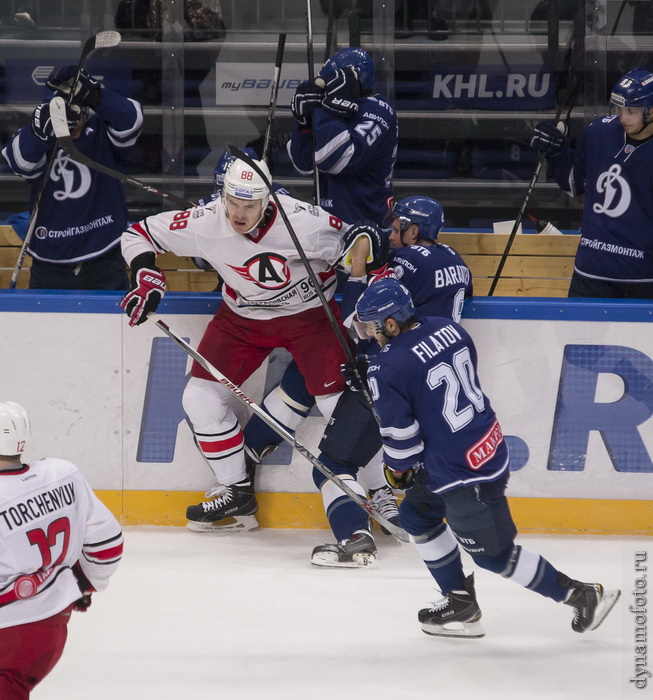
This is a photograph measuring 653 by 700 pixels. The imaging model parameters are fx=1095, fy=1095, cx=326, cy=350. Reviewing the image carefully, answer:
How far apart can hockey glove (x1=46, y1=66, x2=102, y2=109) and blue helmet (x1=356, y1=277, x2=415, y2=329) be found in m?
1.86

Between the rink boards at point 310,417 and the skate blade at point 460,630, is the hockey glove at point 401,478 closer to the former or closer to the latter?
the skate blade at point 460,630

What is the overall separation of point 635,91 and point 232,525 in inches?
82.5

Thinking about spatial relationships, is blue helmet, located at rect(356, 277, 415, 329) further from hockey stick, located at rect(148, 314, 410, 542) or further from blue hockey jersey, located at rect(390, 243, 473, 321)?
hockey stick, located at rect(148, 314, 410, 542)

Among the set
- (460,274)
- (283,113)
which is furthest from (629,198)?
(283,113)

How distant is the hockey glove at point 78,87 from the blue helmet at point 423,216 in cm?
136

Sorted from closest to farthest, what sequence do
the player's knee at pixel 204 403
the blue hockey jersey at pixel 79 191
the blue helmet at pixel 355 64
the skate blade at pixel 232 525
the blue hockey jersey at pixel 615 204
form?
the player's knee at pixel 204 403 → the skate blade at pixel 232 525 → the blue hockey jersey at pixel 615 204 → the blue helmet at pixel 355 64 → the blue hockey jersey at pixel 79 191

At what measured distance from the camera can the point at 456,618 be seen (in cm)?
301

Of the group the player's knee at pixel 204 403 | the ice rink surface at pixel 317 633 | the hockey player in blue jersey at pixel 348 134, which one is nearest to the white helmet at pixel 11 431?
the ice rink surface at pixel 317 633

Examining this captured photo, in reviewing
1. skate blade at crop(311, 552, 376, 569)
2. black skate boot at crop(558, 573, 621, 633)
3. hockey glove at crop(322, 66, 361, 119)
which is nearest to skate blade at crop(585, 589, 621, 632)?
black skate boot at crop(558, 573, 621, 633)

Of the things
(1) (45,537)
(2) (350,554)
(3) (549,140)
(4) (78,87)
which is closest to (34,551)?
(1) (45,537)

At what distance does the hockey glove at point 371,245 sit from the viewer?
12.0 ft

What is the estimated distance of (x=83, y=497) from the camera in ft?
7.27

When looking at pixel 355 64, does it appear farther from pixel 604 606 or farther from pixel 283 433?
pixel 604 606

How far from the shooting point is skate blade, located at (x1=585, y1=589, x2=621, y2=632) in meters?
2.96
